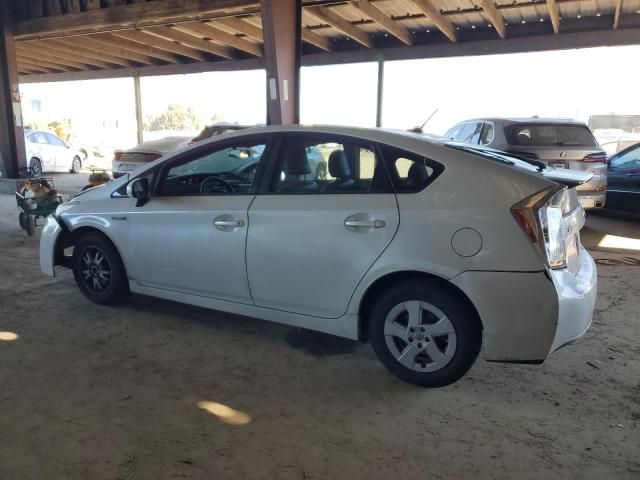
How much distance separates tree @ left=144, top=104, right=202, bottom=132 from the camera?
47000mm

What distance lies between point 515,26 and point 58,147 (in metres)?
13.8

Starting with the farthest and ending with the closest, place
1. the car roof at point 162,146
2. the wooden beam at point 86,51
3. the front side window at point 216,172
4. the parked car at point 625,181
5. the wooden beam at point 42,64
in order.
Answer: 1. the wooden beam at point 42,64
2. the wooden beam at point 86,51
3. the car roof at point 162,146
4. the parked car at point 625,181
5. the front side window at point 216,172

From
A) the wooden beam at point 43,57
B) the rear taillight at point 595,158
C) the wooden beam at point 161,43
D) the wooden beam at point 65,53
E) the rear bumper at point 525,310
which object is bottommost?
the rear bumper at point 525,310

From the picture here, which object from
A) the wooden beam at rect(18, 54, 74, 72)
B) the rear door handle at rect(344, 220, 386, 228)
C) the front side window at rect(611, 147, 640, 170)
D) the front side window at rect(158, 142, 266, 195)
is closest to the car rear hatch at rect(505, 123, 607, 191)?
the front side window at rect(611, 147, 640, 170)

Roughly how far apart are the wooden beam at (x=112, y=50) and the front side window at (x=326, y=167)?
12050 millimetres

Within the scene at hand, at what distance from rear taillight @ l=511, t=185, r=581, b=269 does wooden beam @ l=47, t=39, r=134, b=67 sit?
1461 centimetres

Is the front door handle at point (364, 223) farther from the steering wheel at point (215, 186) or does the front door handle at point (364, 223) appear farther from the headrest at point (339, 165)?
the steering wheel at point (215, 186)

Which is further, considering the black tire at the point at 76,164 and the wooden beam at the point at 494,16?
the black tire at the point at 76,164

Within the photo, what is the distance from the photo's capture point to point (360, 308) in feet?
10.2

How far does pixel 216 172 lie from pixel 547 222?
2394 mm

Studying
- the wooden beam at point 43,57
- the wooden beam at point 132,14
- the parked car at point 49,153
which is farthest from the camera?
the wooden beam at point 43,57

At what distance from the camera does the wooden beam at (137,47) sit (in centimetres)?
1334

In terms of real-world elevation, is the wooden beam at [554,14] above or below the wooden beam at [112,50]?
below

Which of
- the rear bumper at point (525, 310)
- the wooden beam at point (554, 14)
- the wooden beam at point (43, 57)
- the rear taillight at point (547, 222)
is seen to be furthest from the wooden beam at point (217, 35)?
the rear bumper at point (525, 310)
